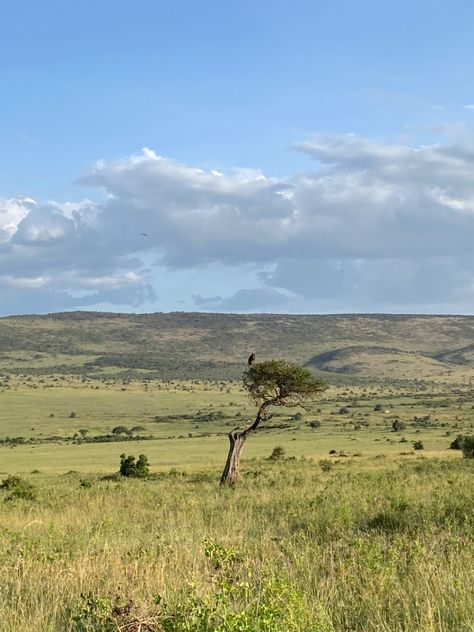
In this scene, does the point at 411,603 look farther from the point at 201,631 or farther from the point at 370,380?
the point at 370,380

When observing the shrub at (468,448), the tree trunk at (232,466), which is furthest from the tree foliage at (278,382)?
the shrub at (468,448)

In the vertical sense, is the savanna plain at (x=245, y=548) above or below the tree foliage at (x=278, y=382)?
below

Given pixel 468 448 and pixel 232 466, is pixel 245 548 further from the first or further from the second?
pixel 468 448

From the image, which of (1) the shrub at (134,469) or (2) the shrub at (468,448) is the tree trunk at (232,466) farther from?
(2) the shrub at (468,448)

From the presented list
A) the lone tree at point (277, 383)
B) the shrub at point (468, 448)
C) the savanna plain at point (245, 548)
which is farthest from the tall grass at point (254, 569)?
the shrub at point (468, 448)

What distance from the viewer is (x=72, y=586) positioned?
8.27 metres

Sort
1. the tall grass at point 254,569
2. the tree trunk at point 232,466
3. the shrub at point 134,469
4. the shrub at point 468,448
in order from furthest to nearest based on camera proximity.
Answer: the shrub at point 468,448 < the shrub at point 134,469 < the tree trunk at point 232,466 < the tall grass at point 254,569


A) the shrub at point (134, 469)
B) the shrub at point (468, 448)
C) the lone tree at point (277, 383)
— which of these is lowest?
the shrub at point (134, 469)

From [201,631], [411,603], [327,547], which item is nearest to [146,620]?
[201,631]

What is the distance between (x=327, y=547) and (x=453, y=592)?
3457 millimetres

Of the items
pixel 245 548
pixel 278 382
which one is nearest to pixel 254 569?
pixel 245 548

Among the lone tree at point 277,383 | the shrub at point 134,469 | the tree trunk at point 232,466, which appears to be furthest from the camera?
the shrub at point 134,469

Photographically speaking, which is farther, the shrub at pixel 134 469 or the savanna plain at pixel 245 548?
the shrub at pixel 134 469

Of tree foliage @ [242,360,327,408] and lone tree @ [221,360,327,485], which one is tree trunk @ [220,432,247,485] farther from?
tree foliage @ [242,360,327,408]
